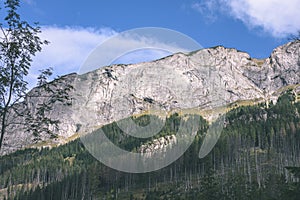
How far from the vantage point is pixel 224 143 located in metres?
137

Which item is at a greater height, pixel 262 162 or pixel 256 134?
pixel 256 134

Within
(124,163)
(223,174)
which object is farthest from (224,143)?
(124,163)

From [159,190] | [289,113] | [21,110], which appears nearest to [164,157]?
[159,190]

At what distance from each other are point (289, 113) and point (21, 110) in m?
181

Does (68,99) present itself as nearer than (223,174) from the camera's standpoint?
Yes

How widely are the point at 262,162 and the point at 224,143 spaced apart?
663 inches

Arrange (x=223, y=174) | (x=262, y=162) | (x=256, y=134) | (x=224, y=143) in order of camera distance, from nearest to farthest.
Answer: (x=223, y=174)
(x=262, y=162)
(x=224, y=143)
(x=256, y=134)

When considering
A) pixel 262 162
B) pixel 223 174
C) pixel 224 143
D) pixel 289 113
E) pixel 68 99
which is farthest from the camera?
pixel 289 113

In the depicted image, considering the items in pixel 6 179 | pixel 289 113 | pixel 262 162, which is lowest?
pixel 6 179

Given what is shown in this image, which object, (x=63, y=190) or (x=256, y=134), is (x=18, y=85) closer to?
(x=63, y=190)

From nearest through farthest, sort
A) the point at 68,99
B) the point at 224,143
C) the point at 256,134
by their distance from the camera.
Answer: the point at 68,99, the point at 224,143, the point at 256,134

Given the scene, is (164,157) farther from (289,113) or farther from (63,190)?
(289,113)

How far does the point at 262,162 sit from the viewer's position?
412ft

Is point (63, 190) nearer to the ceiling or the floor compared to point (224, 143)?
nearer to the floor
